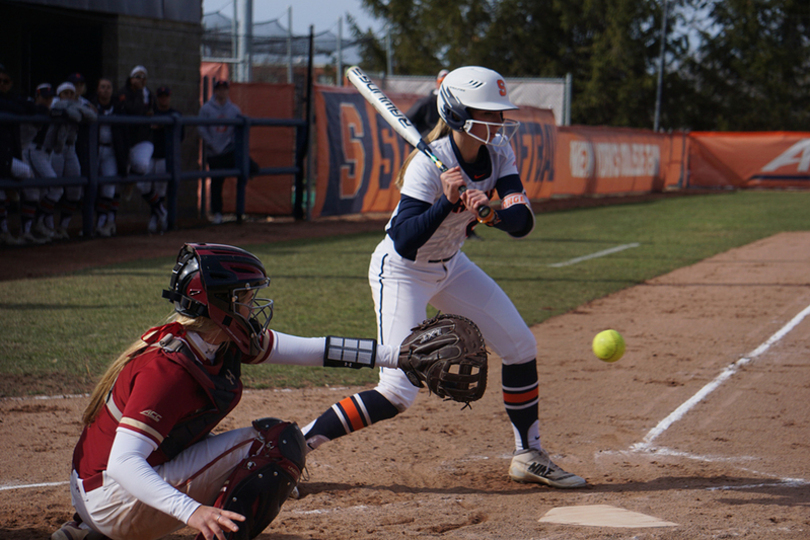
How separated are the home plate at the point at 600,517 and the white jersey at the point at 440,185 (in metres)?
1.22

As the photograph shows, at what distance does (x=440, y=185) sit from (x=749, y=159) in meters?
26.5

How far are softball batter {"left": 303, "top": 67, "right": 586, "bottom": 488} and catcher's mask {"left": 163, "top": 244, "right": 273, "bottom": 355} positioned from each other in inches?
36.6

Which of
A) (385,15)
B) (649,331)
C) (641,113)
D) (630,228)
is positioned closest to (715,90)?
(641,113)

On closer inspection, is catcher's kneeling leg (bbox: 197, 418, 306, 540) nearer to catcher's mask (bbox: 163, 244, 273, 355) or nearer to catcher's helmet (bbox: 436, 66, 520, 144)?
catcher's mask (bbox: 163, 244, 273, 355)

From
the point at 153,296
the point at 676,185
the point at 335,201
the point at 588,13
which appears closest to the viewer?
the point at 153,296

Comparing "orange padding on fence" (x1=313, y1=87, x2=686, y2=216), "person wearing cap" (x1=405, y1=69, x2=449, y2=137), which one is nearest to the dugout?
"orange padding on fence" (x1=313, y1=87, x2=686, y2=216)

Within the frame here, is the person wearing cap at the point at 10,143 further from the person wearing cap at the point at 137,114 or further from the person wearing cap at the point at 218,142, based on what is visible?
the person wearing cap at the point at 218,142

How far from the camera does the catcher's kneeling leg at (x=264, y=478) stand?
2701 millimetres

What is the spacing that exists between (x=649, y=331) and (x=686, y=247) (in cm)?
588

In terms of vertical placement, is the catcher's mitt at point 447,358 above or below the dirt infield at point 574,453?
above

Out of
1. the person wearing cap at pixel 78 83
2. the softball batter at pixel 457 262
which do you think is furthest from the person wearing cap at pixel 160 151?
the softball batter at pixel 457 262

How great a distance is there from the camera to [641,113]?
3559 cm

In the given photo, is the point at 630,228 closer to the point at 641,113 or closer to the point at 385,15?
the point at 641,113

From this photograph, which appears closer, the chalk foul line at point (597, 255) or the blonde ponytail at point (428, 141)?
the blonde ponytail at point (428, 141)
